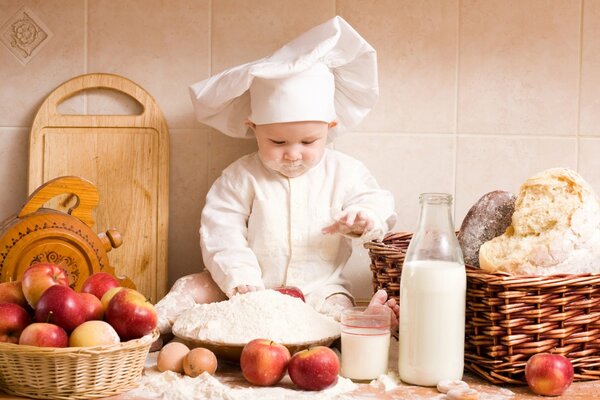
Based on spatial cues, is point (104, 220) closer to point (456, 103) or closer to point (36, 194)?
point (36, 194)

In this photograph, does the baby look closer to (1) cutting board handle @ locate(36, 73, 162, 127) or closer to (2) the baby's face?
(2) the baby's face

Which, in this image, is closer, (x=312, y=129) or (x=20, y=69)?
(x=312, y=129)

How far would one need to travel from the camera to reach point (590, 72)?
1737 mm

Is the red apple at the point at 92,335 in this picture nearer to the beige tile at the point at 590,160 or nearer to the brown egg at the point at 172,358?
the brown egg at the point at 172,358

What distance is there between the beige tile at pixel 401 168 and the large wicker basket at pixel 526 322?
561mm

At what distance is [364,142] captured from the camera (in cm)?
173

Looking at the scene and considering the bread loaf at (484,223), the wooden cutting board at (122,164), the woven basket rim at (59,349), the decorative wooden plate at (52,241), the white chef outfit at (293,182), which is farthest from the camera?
the wooden cutting board at (122,164)

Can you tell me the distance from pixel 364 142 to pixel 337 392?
76 cm

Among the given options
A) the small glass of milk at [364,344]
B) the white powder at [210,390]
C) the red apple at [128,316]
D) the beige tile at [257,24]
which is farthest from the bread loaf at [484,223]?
the beige tile at [257,24]

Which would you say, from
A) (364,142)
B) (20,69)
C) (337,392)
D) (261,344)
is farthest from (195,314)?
(20,69)

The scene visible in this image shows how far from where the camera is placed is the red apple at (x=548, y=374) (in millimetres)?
1087

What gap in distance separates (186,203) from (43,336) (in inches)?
29.0

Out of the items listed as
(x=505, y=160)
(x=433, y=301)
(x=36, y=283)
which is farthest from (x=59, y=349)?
(x=505, y=160)

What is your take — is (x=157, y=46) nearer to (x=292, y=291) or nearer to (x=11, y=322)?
(x=292, y=291)
